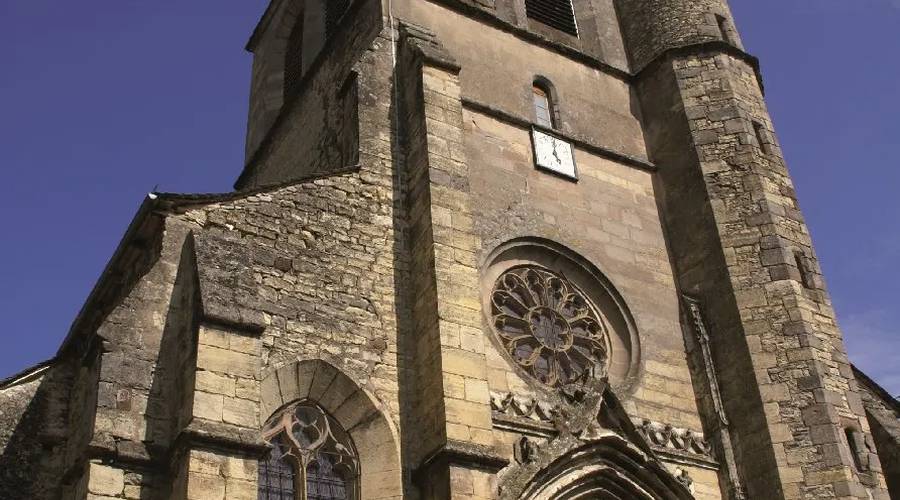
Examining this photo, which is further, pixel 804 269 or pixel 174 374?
pixel 804 269

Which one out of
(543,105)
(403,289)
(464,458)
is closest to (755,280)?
(543,105)

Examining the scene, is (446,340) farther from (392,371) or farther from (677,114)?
(677,114)

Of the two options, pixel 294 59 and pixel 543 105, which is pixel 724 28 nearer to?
pixel 543 105

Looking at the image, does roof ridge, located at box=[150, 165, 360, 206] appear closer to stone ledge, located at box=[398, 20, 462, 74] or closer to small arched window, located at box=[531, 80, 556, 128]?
stone ledge, located at box=[398, 20, 462, 74]

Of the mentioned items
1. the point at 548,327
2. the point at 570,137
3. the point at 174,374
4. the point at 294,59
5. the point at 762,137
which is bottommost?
the point at 174,374

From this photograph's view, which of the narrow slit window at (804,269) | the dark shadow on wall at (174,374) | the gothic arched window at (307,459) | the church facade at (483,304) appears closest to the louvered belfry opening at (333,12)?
the church facade at (483,304)

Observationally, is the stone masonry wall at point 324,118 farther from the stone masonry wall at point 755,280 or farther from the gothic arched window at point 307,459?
the stone masonry wall at point 755,280

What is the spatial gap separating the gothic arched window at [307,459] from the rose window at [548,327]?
259 centimetres

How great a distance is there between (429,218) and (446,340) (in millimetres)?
1495

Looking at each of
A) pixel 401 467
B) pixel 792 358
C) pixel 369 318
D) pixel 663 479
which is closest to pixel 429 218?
pixel 369 318

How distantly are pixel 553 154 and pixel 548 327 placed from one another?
256 centimetres

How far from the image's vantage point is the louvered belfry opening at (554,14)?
1565 centimetres

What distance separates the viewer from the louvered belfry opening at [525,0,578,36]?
51.3 ft

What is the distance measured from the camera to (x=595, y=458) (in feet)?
34.8
